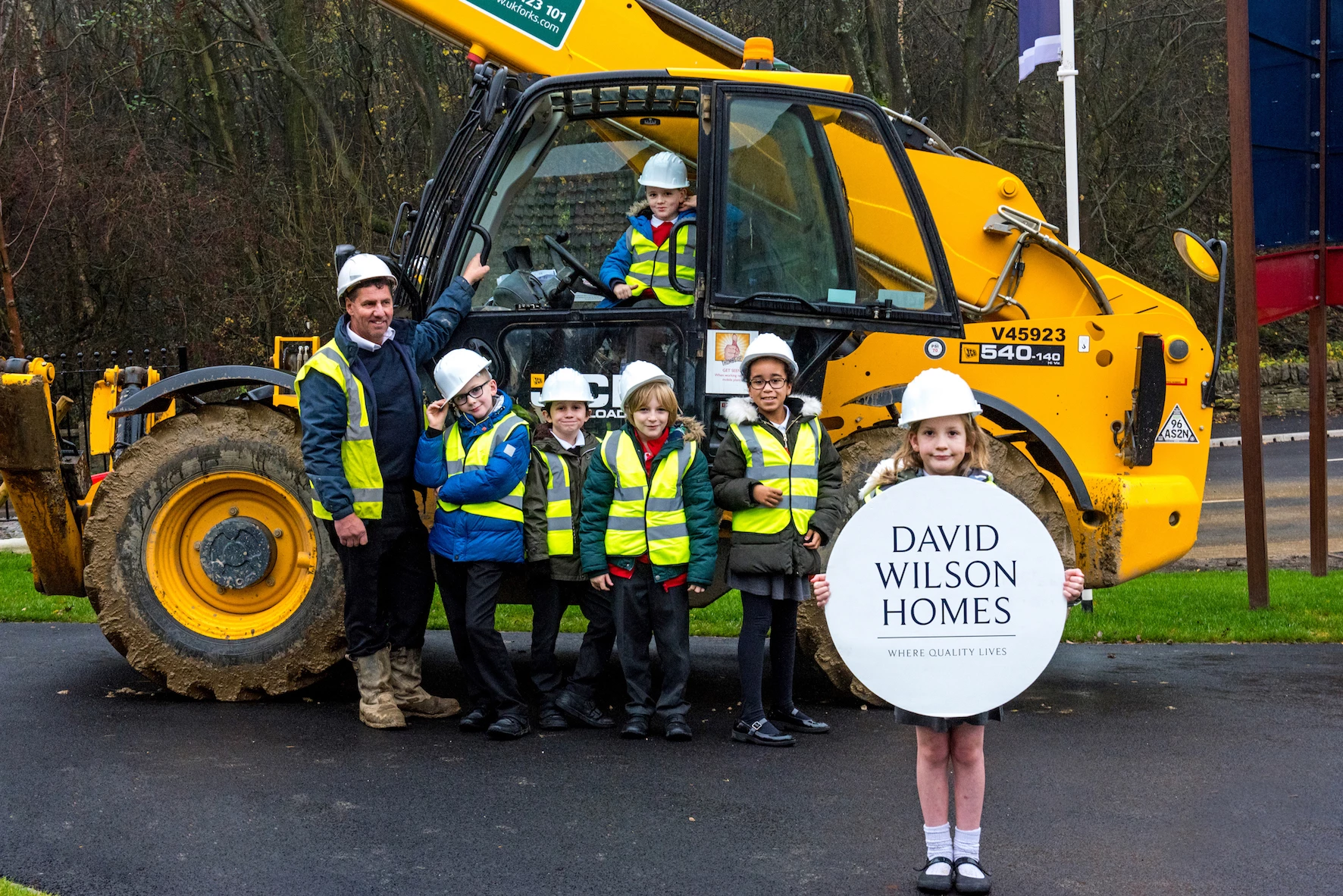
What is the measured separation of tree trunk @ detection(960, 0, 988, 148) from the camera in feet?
66.8

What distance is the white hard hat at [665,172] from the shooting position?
6.27 meters

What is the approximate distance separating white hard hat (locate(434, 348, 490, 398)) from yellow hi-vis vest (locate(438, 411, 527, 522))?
6.8 inches

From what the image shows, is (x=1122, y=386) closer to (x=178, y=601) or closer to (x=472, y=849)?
(x=472, y=849)

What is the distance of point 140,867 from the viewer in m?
4.42

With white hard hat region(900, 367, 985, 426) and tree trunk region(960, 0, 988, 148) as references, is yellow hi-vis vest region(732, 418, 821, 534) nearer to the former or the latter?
white hard hat region(900, 367, 985, 426)

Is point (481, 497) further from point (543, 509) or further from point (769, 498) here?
point (769, 498)

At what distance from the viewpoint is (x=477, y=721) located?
611cm

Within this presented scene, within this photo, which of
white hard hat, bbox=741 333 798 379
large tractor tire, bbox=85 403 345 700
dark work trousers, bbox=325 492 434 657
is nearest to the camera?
white hard hat, bbox=741 333 798 379

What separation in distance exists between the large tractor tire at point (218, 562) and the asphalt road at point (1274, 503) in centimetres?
678

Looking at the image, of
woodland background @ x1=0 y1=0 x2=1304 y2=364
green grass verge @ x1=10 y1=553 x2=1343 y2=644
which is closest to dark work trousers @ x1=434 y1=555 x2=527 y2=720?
green grass verge @ x1=10 y1=553 x2=1343 y2=644

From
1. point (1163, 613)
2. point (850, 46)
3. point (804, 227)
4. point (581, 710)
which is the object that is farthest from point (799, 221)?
point (850, 46)

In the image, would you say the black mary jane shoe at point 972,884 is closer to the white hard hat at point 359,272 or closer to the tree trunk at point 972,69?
the white hard hat at point 359,272

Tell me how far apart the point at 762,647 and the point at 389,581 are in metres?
1.66

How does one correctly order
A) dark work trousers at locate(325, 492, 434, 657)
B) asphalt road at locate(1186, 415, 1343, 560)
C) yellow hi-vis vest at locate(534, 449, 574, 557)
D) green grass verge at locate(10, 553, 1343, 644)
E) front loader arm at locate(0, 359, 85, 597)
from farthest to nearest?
asphalt road at locate(1186, 415, 1343, 560)
green grass verge at locate(10, 553, 1343, 644)
front loader arm at locate(0, 359, 85, 597)
yellow hi-vis vest at locate(534, 449, 574, 557)
dark work trousers at locate(325, 492, 434, 657)
